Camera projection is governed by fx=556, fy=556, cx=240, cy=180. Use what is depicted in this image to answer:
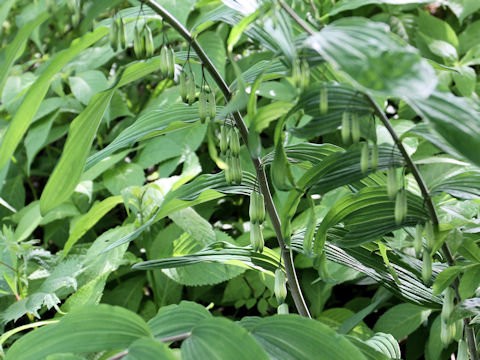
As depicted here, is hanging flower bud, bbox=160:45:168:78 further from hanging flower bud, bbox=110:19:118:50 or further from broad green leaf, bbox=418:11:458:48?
broad green leaf, bbox=418:11:458:48

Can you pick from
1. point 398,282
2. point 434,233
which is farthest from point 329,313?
point 434,233

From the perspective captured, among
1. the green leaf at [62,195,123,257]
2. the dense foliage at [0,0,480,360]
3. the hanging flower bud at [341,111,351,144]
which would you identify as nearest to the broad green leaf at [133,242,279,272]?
the dense foliage at [0,0,480,360]

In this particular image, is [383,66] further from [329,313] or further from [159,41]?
[159,41]

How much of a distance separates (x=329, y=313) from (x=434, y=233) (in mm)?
728

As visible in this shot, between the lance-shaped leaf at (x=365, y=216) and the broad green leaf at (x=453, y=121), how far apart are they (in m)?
0.19

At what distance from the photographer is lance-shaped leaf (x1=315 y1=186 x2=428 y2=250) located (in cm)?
65

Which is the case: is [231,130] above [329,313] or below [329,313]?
above

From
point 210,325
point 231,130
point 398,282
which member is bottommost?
point 398,282

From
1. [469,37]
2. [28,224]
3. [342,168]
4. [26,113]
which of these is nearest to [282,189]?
[342,168]

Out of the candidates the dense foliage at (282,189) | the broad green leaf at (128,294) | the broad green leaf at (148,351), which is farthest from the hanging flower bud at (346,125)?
the broad green leaf at (128,294)

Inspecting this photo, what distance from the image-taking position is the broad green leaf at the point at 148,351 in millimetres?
507

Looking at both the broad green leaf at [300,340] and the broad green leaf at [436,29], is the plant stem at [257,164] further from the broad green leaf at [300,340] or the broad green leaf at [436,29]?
the broad green leaf at [436,29]

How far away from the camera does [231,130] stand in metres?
0.64

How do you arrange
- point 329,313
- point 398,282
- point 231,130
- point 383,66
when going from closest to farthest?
point 383,66, point 231,130, point 398,282, point 329,313
